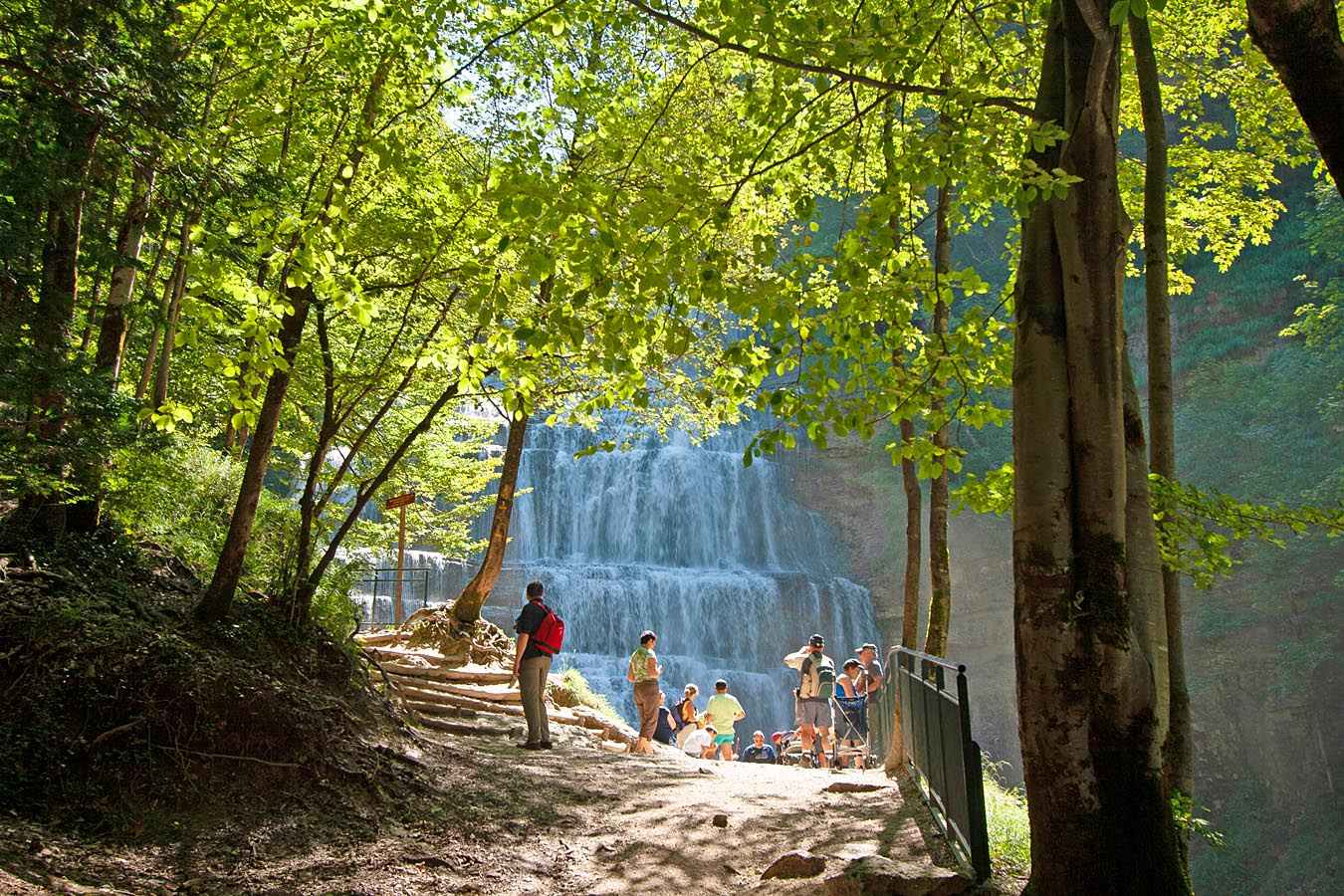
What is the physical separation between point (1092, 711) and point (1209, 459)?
29211mm

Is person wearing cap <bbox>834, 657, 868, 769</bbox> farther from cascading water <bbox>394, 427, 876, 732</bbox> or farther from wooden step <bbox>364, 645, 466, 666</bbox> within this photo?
cascading water <bbox>394, 427, 876, 732</bbox>

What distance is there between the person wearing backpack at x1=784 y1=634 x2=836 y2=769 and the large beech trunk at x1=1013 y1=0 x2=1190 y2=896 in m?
7.54

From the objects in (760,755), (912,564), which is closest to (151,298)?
(912,564)

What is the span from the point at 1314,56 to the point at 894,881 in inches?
142

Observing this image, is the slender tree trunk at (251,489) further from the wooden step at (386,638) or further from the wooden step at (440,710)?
the wooden step at (386,638)

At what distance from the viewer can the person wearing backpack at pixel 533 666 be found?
28.4 ft

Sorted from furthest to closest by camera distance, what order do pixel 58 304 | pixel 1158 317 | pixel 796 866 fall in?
Answer: pixel 1158 317, pixel 58 304, pixel 796 866

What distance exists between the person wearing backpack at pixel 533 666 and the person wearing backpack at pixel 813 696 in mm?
3718

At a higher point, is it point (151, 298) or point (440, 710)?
point (151, 298)

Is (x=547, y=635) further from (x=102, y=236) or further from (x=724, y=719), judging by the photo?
(x=102, y=236)

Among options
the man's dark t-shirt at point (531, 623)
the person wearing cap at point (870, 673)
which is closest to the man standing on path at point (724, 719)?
the person wearing cap at point (870, 673)

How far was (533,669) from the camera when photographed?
8680 millimetres

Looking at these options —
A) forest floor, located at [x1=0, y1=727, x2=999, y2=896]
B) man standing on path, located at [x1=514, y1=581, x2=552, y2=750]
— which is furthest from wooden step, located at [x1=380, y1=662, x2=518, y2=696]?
forest floor, located at [x1=0, y1=727, x2=999, y2=896]

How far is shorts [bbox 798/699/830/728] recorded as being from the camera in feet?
38.0
